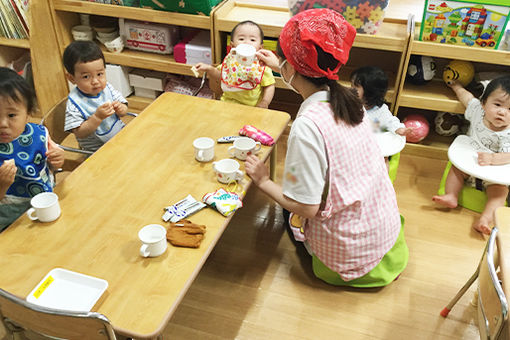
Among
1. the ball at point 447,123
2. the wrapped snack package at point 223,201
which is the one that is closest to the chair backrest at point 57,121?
the wrapped snack package at point 223,201

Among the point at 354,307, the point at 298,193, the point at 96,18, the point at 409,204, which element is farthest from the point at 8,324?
the point at 96,18

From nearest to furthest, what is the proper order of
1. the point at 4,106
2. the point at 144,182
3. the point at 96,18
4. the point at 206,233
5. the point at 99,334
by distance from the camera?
the point at 99,334
the point at 206,233
the point at 4,106
the point at 144,182
the point at 96,18

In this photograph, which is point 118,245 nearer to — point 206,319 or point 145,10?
point 206,319

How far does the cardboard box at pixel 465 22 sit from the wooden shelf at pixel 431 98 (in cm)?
36

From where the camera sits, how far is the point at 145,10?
310 centimetres

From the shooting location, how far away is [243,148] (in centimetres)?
188

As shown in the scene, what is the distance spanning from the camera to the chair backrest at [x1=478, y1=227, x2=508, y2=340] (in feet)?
4.21

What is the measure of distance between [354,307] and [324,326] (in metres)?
0.19

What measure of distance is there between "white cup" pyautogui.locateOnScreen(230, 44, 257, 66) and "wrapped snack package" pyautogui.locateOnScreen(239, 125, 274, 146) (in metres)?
0.49

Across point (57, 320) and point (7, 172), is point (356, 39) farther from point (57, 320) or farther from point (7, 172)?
point (57, 320)

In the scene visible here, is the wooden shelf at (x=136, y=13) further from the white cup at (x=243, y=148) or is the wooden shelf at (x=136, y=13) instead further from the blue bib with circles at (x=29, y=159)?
the blue bib with circles at (x=29, y=159)

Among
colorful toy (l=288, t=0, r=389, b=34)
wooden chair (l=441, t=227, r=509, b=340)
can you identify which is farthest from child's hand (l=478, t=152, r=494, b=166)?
wooden chair (l=441, t=227, r=509, b=340)

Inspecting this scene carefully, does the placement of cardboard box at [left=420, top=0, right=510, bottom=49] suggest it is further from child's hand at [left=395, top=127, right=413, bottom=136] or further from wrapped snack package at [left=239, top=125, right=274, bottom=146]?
wrapped snack package at [left=239, top=125, right=274, bottom=146]

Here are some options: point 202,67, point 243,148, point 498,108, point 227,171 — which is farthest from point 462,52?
point 227,171
